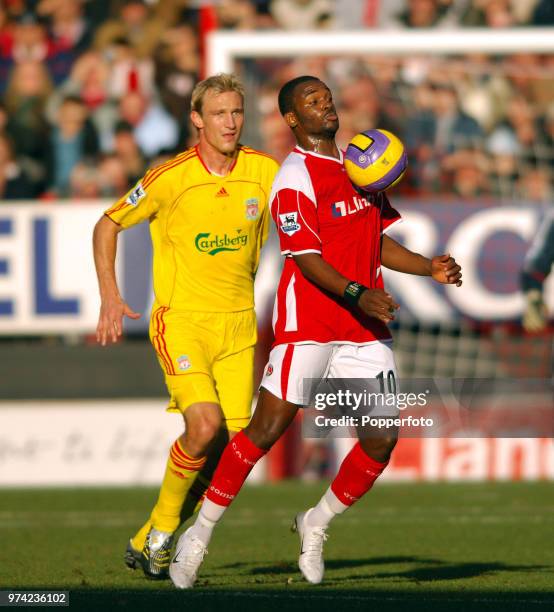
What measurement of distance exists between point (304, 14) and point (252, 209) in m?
8.39

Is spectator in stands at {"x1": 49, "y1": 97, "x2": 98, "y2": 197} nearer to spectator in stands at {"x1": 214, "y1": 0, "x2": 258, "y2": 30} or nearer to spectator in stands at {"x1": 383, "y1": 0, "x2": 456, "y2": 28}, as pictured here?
spectator in stands at {"x1": 214, "y1": 0, "x2": 258, "y2": 30}

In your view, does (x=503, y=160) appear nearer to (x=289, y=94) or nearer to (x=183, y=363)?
(x=289, y=94)

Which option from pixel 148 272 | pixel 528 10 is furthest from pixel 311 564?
pixel 528 10

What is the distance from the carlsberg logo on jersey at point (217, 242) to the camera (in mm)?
7258

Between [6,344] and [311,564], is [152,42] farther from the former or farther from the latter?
[311,564]

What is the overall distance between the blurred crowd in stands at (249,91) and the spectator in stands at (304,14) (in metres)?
0.02

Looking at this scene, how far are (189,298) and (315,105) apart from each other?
125 cm

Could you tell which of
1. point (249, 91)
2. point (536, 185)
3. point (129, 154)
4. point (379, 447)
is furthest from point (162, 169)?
point (129, 154)

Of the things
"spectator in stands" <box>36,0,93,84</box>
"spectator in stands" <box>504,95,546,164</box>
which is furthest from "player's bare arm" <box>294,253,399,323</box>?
"spectator in stands" <box>36,0,93,84</box>

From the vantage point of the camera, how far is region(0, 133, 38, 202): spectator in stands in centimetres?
1481

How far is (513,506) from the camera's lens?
11141 mm

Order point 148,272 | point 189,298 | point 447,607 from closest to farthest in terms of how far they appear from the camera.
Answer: point 447,607
point 189,298
point 148,272

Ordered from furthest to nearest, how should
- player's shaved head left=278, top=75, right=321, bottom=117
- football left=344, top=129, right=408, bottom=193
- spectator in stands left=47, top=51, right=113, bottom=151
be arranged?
spectator in stands left=47, top=51, right=113, bottom=151, player's shaved head left=278, top=75, right=321, bottom=117, football left=344, top=129, right=408, bottom=193

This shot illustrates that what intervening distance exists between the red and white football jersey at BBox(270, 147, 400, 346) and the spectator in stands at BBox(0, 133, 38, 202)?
333 inches
